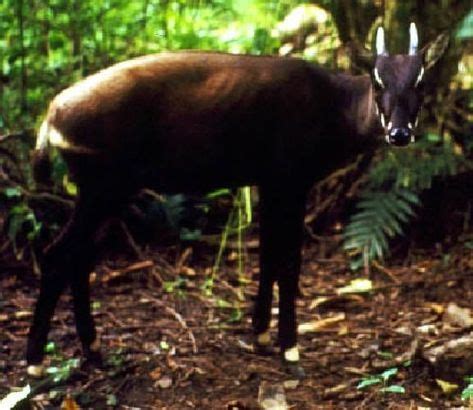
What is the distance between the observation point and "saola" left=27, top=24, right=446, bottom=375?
13.0ft

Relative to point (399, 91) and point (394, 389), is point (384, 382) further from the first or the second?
point (399, 91)

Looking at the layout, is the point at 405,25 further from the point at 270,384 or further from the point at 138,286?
the point at 270,384

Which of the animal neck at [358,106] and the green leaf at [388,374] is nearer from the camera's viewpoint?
the green leaf at [388,374]

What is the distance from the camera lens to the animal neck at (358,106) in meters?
4.15

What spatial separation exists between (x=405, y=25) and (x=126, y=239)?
83.9 inches

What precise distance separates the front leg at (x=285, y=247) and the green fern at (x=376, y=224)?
3.71 feet

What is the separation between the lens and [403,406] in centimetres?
388

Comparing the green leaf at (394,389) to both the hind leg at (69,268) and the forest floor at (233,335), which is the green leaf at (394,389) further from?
the hind leg at (69,268)

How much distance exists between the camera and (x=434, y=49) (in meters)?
4.05

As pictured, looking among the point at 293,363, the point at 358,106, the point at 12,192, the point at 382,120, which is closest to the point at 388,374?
the point at 293,363

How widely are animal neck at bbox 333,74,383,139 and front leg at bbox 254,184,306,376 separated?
0.38 meters

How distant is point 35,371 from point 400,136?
1889mm

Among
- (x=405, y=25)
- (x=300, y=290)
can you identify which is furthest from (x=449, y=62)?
(x=300, y=290)

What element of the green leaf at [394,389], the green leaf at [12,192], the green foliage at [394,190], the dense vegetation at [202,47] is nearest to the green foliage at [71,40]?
the dense vegetation at [202,47]
